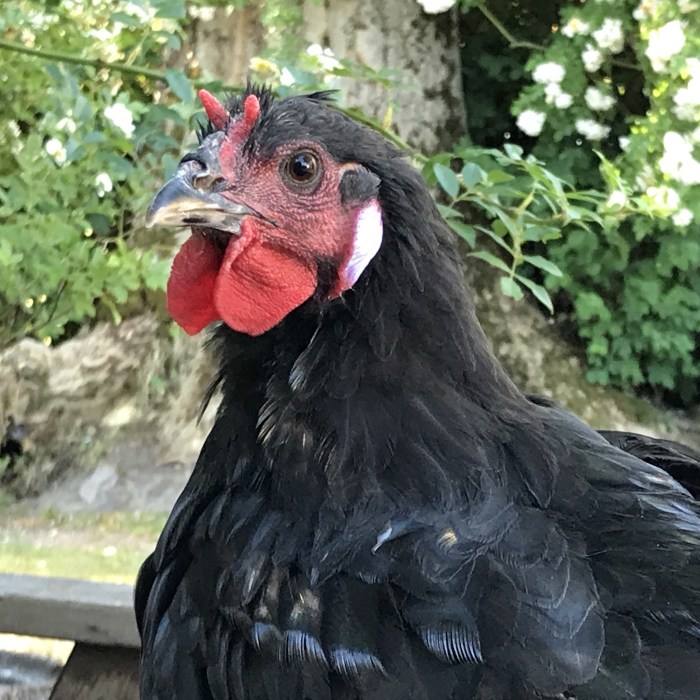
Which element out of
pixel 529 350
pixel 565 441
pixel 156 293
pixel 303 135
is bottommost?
pixel 529 350

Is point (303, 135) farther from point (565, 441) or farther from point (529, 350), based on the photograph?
point (529, 350)

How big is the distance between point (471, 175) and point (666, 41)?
1079mm

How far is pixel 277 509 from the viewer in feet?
2.82

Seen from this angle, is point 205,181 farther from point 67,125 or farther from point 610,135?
point 610,135

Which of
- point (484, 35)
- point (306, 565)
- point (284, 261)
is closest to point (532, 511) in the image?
point (306, 565)

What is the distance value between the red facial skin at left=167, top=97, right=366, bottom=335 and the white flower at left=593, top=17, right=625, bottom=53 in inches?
65.1

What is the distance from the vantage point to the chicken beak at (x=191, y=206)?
32.0 inches

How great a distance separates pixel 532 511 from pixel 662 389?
6.29 ft

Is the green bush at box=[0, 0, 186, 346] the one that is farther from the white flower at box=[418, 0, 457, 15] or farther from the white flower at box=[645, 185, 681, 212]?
the white flower at box=[645, 185, 681, 212]

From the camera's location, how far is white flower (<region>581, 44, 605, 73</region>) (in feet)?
7.36

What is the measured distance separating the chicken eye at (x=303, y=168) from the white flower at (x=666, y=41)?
4.98 ft

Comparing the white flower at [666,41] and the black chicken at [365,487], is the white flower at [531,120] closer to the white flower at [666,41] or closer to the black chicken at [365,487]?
the white flower at [666,41]

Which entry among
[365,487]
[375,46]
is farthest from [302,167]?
[375,46]

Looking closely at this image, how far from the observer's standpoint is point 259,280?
0.85 meters
